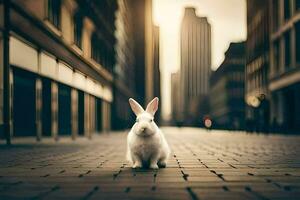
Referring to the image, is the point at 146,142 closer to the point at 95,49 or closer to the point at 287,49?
the point at 95,49

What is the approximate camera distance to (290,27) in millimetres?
43469

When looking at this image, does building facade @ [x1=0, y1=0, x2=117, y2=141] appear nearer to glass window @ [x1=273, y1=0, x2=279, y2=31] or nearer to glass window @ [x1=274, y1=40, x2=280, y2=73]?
glass window @ [x1=273, y1=0, x2=279, y2=31]

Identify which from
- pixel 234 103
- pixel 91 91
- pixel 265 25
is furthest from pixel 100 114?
pixel 234 103

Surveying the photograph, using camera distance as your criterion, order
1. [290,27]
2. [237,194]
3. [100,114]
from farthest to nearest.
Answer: [290,27] → [100,114] → [237,194]

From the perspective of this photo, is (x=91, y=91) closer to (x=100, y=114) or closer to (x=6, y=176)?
(x=100, y=114)

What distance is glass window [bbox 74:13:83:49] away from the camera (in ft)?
88.4

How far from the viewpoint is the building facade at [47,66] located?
52.2 ft

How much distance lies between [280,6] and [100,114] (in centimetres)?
2103

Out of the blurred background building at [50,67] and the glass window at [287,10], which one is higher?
the glass window at [287,10]

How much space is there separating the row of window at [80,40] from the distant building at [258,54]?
1772cm

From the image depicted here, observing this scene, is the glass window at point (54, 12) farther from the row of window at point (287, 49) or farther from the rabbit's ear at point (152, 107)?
the row of window at point (287, 49)

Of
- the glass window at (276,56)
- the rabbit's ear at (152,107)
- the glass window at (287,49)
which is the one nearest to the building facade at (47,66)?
the rabbit's ear at (152,107)

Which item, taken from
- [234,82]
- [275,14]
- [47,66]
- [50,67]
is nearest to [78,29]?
[50,67]

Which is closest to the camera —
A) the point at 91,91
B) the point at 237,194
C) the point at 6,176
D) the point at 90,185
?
the point at 237,194
